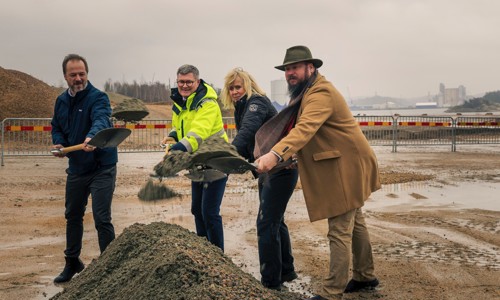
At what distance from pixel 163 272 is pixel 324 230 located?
4.14m

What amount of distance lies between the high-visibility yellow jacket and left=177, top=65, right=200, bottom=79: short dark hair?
0.11m

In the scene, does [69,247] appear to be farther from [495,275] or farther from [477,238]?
[477,238]

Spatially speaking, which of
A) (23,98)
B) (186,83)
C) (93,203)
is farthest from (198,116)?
(23,98)

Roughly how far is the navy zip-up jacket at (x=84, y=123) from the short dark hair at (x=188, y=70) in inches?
30.3

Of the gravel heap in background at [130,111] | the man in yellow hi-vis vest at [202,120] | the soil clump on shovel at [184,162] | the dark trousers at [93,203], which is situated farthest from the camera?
the gravel heap in background at [130,111]

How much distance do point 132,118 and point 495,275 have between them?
3824 mm

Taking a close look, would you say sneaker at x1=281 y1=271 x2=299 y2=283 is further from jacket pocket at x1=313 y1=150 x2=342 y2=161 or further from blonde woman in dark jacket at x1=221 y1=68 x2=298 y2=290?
jacket pocket at x1=313 y1=150 x2=342 y2=161

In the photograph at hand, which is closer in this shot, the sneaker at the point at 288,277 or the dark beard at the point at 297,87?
the dark beard at the point at 297,87

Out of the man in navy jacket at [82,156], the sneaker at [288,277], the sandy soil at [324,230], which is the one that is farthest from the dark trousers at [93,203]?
the sneaker at [288,277]

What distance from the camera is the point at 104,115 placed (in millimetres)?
5367

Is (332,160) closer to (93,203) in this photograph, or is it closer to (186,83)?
(186,83)

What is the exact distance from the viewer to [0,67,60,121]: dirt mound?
28406 millimetres

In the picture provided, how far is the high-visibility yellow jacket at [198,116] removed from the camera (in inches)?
200

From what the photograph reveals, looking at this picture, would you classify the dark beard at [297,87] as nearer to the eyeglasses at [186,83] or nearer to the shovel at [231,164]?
the shovel at [231,164]
